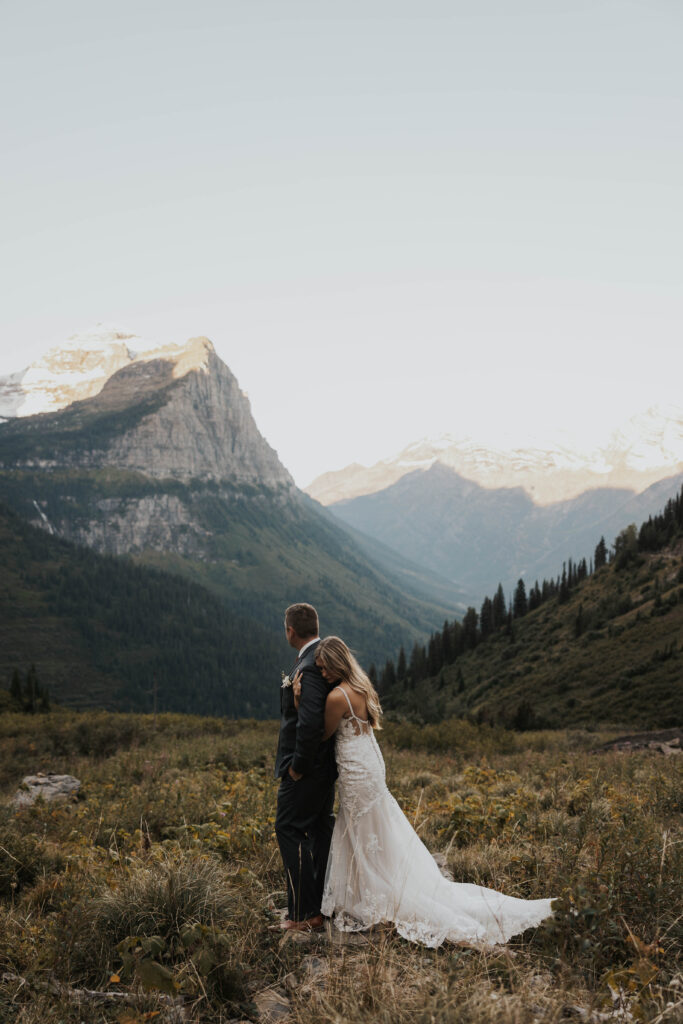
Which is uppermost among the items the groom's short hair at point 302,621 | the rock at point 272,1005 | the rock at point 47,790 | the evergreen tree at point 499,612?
the groom's short hair at point 302,621

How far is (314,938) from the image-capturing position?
549 centimetres

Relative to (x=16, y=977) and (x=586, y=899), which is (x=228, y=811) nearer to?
(x=16, y=977)

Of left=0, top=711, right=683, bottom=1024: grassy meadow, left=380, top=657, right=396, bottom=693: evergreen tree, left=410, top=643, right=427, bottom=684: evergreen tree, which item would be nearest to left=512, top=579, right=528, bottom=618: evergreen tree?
left=410, top=643, right=427, bottom=684: evergreen tree

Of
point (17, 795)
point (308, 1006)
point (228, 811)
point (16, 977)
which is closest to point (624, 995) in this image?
point (308, 1006)

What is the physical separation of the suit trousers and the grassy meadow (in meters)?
0.33

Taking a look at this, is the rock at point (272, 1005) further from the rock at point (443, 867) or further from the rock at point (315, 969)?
the rock at point (443, 867)

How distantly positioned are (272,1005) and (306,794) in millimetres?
1821

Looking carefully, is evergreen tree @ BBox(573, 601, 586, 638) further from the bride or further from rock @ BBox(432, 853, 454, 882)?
the bride

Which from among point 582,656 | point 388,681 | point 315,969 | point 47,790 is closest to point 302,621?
point 315,969

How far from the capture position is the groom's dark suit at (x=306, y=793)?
5.81 meters

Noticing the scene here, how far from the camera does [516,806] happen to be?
8.82 meters

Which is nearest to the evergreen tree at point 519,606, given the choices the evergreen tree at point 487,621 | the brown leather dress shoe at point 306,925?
the evergreen tree at point 487,621

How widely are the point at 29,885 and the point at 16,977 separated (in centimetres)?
320

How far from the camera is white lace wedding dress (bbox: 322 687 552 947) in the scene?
17.2ft
